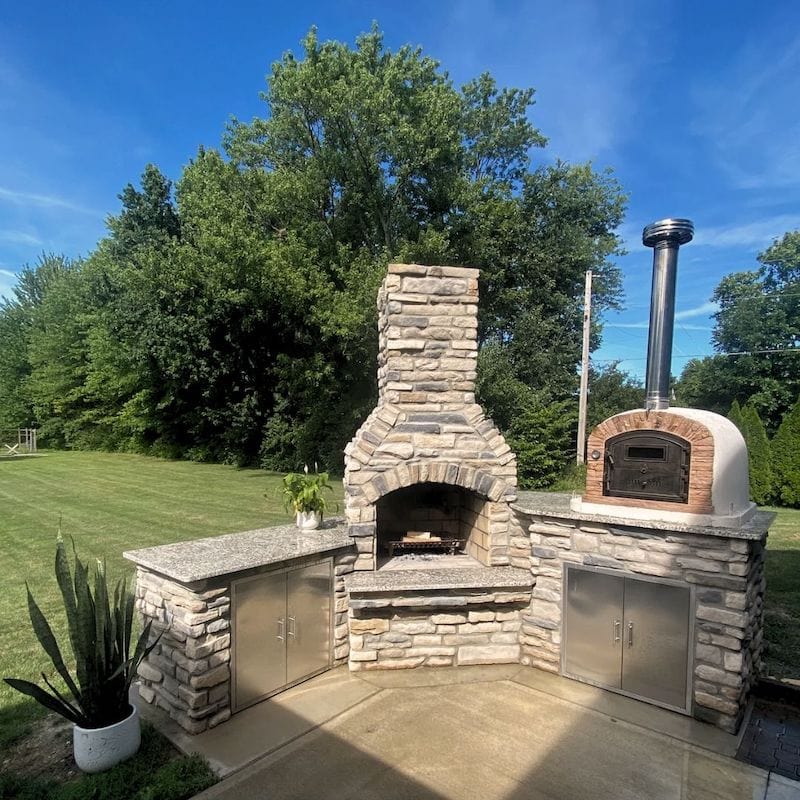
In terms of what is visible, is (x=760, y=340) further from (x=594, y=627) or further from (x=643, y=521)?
(x=594, y=627)

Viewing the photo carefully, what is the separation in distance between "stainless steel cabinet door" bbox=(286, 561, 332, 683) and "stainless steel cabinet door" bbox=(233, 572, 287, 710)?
70mm

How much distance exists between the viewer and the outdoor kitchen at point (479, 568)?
11.8ft

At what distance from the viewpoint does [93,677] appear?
3.05 metres

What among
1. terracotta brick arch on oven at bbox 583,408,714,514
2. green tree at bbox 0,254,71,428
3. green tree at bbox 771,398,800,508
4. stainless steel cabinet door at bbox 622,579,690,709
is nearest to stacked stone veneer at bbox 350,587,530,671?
stainless steel cabinet door at bbox 622,579,690,709

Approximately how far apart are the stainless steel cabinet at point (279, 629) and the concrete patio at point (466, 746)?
0.51ft

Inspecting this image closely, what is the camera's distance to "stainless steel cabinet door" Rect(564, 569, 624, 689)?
13.4 feet

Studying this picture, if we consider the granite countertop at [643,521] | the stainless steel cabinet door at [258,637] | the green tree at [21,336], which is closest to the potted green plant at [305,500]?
the stainless steel cabinet door at [258,637]

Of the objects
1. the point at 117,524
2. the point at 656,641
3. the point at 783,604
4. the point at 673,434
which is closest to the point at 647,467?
the point at 673,434

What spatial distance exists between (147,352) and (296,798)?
1744 cm

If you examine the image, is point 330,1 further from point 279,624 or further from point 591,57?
point 279,624

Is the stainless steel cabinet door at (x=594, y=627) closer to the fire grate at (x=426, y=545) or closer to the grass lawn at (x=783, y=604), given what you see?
the fire grate at (x=426, y=545)

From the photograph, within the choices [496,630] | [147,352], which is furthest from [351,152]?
[496,630]

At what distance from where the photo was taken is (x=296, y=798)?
9.34 feet

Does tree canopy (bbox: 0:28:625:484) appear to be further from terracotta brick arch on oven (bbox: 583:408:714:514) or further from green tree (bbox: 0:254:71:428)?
green tree (bbox: 0:254:71:428)
